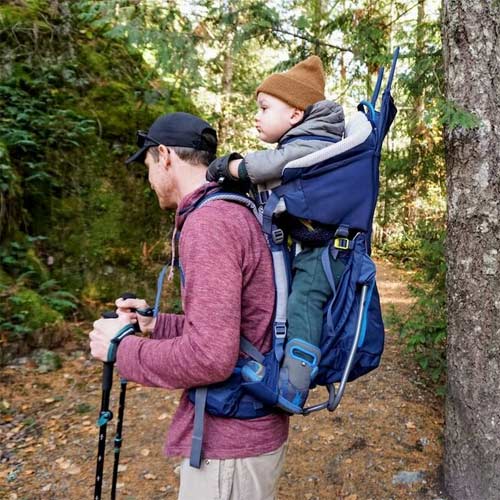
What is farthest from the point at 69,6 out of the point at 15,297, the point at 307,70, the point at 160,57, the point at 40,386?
the point at 307,70

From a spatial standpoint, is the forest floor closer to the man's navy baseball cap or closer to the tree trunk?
the tree trunk

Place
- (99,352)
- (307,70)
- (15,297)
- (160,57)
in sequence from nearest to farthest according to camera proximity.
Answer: (99,352)
(307,70)
(160,57)
(15,297)

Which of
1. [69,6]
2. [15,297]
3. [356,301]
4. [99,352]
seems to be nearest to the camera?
[99,352]

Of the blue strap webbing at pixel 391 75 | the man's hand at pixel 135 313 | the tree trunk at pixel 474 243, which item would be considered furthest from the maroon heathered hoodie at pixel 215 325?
the tree trunk at pixel 474 243

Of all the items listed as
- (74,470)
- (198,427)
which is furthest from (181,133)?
(74,470)

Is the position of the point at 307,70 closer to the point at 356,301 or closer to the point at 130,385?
the point at 356,301

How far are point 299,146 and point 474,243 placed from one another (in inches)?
70.0

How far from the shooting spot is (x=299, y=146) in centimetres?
200

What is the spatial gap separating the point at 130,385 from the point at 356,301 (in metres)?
4.25

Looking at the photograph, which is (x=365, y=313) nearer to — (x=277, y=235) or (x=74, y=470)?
(x=277, y=235)

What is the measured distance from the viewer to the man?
60.2 inches

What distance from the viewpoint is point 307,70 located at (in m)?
2.46

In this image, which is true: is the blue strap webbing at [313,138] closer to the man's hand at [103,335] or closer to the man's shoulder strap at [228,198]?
the man's shoulder strap at [228,198]

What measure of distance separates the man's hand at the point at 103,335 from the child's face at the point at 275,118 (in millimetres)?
1230
